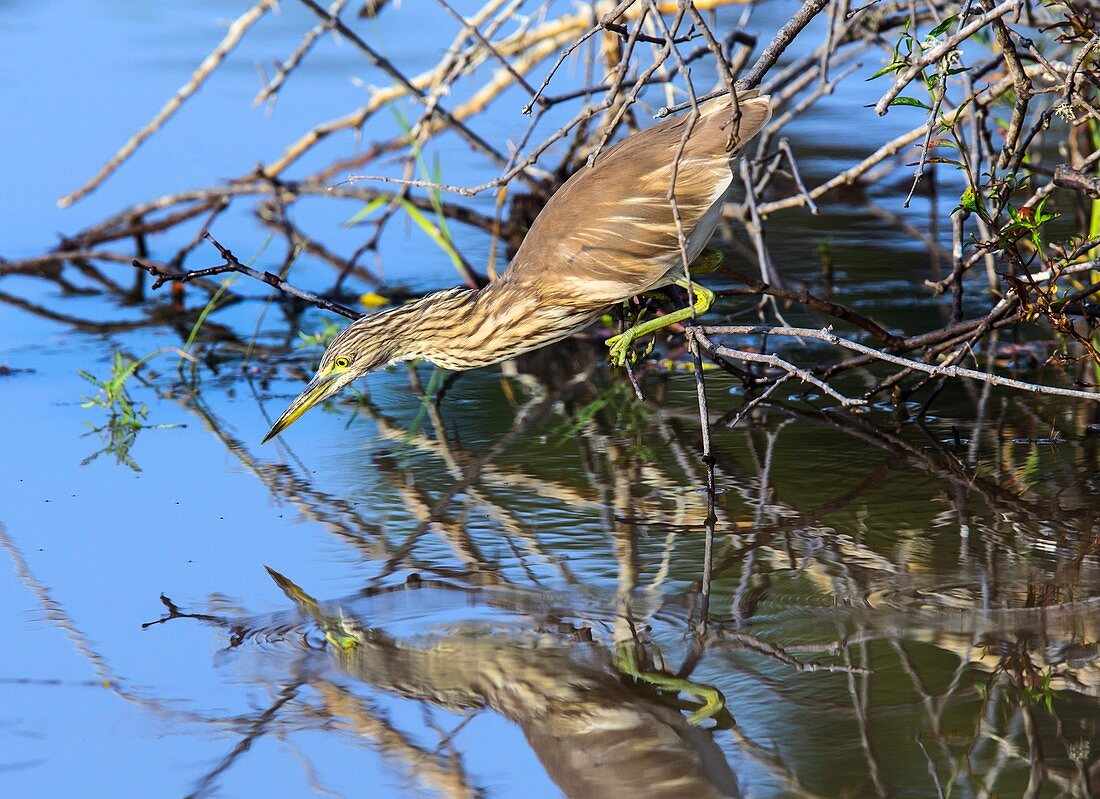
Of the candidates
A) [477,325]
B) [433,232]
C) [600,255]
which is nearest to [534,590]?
[600,255]

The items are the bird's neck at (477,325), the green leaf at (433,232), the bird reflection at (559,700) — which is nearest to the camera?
the bird reflection at (559,700)

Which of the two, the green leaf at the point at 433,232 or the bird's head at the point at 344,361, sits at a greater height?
the green leaf at the point at 433,232

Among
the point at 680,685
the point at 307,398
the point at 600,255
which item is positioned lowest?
the point at 680,685

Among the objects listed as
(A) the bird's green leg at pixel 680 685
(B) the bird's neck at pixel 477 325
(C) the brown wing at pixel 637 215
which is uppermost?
(C) the brown wing at pixel 637 215

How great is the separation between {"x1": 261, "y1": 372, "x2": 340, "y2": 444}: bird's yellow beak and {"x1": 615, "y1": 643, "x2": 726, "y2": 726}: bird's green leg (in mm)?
1732

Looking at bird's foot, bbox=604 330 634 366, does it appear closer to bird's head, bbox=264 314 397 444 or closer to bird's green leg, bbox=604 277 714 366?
bird's green leg, bbox=604 277 714 366

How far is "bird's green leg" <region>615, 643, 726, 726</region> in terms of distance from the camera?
2797 mm

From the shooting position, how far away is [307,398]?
443 centimetres

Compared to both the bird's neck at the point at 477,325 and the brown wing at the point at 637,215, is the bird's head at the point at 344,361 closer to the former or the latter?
the bird's neck at the point at 477,325

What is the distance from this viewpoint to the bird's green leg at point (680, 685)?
280 cm

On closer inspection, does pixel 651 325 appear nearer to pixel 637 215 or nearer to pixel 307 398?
pixel 637 215

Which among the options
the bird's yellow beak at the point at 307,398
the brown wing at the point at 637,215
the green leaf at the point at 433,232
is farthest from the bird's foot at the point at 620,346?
the green leaf at the point at 433,232

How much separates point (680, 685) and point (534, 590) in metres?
0.59

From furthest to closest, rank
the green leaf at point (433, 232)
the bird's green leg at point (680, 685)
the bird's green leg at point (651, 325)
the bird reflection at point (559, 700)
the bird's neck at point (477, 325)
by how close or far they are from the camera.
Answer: the green leaf at point (433, 232)
the bird's neck at point (477, 325)
the bird's green leg at point (651, 325)
the bird's green leg at point (680, 685)
the bird reflection at point (559, 700)
